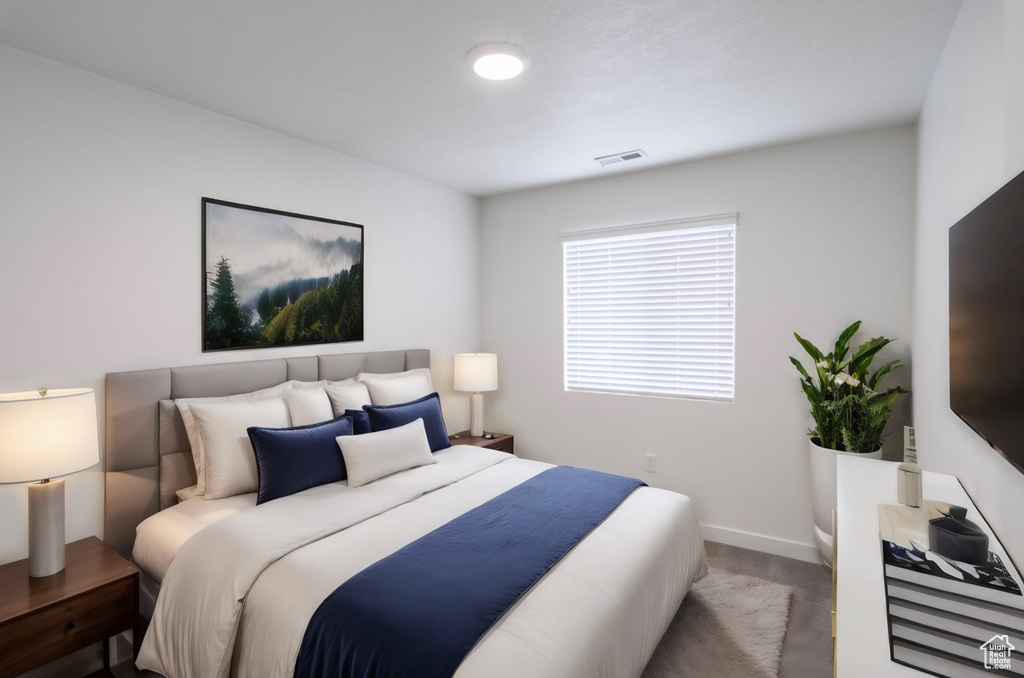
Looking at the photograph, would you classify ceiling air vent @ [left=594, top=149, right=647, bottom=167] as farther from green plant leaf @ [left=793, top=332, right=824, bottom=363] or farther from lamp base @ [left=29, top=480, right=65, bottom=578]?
lamp base @ [left=29, top=480, right=65, bottom=578]

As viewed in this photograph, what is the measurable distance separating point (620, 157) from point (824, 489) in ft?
8.04

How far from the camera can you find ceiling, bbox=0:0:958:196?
1876 millimetres

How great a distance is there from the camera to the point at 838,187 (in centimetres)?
316

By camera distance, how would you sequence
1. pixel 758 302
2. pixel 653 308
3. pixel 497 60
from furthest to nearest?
pixel 653 308 < pixel 758 302 < pixel 497 60

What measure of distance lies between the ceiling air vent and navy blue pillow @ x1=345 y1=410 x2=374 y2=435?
2348 mm

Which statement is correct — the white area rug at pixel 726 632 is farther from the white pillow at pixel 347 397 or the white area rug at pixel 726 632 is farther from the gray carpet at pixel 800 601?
the white pillow at pixel 347 397

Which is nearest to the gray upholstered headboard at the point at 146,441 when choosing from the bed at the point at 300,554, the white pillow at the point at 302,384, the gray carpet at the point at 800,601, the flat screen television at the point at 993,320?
the bed at the point at 300,554

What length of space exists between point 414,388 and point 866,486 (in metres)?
2.67

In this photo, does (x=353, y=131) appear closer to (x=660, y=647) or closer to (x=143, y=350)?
(x=143, y=350)

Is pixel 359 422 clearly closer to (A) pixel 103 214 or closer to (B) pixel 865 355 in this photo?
(A) pixel 103 214

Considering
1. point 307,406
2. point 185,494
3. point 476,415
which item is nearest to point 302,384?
point 307,406

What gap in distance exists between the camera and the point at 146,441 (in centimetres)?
249

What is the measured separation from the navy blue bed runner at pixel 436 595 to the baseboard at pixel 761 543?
1696mm

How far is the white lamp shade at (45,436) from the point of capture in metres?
1.86
